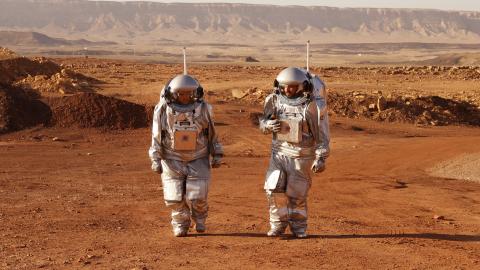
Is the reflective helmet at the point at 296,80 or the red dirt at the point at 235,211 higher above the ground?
the reflective helmet at the point at 296,80

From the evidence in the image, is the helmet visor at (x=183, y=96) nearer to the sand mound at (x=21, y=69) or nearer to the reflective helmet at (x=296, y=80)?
the reflective helmet at (x=296, y=80)

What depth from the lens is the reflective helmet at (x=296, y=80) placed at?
379 inches

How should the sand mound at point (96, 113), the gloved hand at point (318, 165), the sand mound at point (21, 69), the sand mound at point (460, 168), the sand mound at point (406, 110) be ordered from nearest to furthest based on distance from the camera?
the gloved hand at point (318, 165) → the sand mound at point (460, 168) → the sand mound at point (96, 113) → the sand mound at point (406, 110) → the sand mound at point (21, 69)

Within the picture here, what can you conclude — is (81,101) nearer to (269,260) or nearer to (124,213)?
(124,213)

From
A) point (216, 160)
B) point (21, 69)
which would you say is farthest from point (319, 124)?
point (21, 69)

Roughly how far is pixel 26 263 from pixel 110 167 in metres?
8.75

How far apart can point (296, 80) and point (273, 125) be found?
584mm

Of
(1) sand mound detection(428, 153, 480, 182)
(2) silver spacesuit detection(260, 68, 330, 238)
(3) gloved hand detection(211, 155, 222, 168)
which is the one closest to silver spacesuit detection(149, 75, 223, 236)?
(3) gloved hand detection(211, 155, 222, 168)

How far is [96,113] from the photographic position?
23312mm

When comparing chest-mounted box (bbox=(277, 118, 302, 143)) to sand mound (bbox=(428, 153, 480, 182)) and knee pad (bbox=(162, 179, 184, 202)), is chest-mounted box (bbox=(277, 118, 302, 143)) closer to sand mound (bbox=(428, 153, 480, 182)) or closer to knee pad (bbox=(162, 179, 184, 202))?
knee pad (bbox=(162, 179, 184, 202))

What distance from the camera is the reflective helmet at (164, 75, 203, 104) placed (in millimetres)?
9594

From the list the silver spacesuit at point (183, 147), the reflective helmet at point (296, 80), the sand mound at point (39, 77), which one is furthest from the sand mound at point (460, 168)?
the sand mound at point (39, 77)

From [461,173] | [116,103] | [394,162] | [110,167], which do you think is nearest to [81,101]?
[116,103]

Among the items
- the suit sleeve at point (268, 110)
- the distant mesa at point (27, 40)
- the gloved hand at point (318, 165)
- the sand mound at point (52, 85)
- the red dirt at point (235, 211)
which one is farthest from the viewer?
the distant mesa at point (27, 40)
